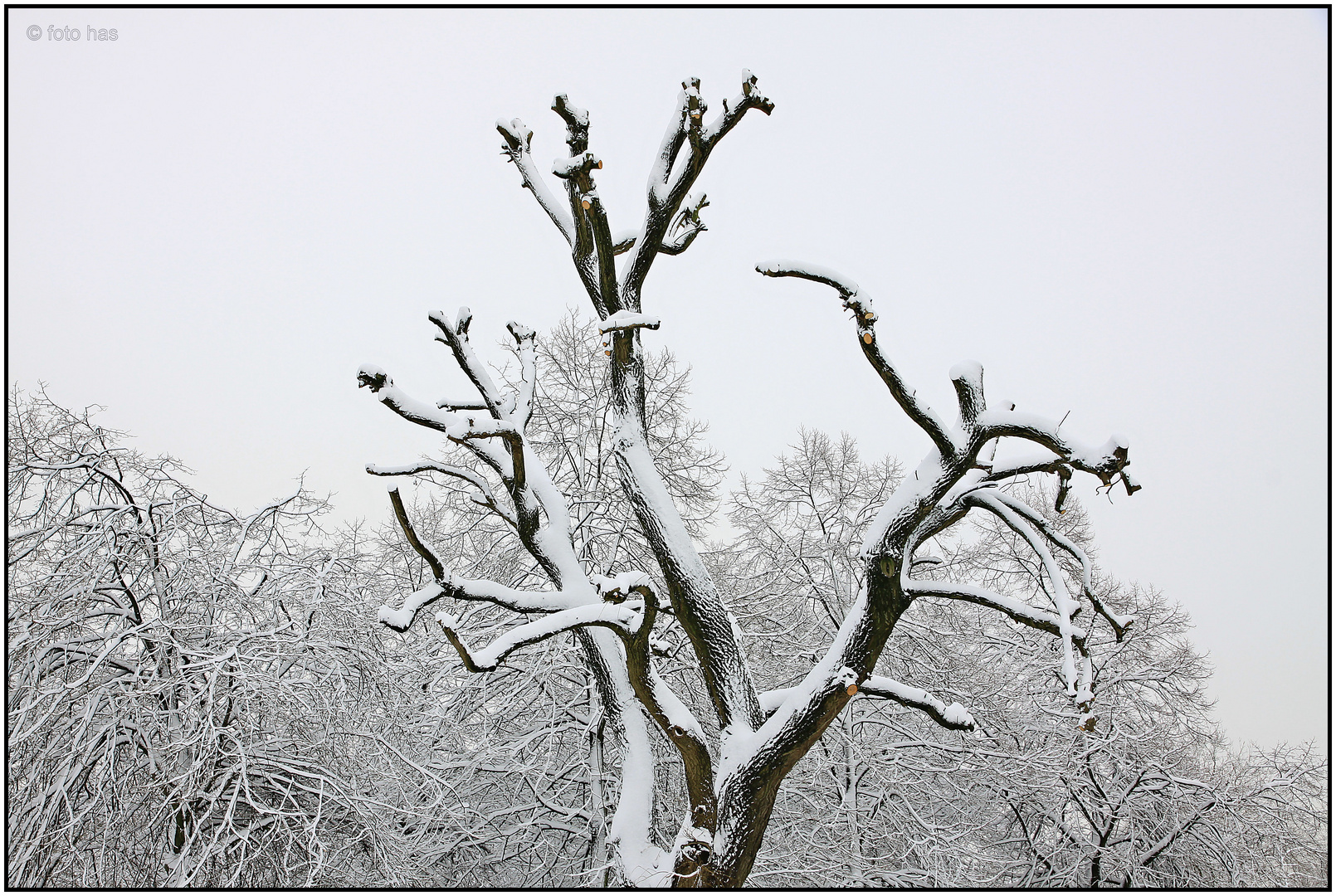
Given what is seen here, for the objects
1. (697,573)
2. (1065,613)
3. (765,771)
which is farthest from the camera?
(697,573)

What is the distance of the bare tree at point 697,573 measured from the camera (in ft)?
17.7

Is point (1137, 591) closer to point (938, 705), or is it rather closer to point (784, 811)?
point (784, 811)

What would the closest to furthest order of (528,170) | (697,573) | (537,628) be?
(537,628)
(697,573)
(528,170)

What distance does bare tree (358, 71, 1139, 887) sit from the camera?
5.38 m

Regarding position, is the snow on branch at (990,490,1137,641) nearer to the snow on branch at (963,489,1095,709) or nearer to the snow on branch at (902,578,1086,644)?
the snow on branch at (963,489,1095,709)

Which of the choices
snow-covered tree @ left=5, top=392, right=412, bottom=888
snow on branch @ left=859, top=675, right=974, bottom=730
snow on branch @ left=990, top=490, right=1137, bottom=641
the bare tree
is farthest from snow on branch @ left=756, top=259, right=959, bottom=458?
snow-covered tree @ left=5, top=392, right=412, bottom=888

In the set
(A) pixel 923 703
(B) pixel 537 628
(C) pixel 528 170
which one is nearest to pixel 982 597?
(A) pixel 923 703

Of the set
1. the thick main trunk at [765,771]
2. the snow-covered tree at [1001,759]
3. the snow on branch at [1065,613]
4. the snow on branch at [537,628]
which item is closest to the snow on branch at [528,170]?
the snow on branch at [537,628]

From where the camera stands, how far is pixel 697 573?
6520 millimetres

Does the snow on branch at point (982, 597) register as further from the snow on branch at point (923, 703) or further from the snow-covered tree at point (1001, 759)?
the snow-covered tree at point (1001, 759)

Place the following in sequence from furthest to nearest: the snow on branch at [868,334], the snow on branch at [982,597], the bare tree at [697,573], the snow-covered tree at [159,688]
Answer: the snow-covered tree at [159,688] < the snow on branch at [982,597] < the snow on branch at [868,334] < the bare tree at [697,573]

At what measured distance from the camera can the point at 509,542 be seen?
A: 10969 millimetres

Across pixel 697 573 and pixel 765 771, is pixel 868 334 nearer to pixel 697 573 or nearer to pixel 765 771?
pixel 697 573

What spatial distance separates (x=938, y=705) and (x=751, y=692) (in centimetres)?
141
